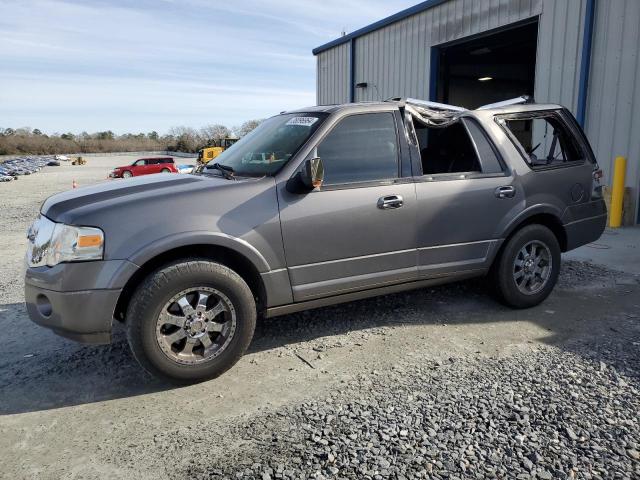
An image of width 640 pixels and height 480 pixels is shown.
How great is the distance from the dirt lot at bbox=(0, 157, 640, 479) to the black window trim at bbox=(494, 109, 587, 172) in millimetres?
1380

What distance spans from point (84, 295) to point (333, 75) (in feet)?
55.7

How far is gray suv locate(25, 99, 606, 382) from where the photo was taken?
3.18 meters

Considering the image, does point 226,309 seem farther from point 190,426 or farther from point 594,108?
point 594,108

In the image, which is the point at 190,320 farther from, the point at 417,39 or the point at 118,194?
the point at 417,39

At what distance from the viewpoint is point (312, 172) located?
3.51 m

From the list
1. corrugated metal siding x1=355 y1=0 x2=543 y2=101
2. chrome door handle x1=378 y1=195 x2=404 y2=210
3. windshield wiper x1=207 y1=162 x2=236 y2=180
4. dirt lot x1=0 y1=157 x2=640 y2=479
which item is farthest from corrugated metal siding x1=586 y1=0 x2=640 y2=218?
windshield wiper x1=207 y1=162 x2=236 y2=180

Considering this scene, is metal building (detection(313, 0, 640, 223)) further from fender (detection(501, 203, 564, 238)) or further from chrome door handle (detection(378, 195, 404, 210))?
chrome door handle (detection(378, 195, 404, 210))

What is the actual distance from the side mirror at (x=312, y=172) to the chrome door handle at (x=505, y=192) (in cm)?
178

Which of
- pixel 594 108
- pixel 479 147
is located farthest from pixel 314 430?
pixel 594 108

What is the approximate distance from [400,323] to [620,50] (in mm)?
7962

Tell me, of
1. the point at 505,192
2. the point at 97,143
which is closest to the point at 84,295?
the point at 505,192

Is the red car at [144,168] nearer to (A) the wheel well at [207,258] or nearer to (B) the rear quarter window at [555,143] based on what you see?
(B) the rear quarter window at [555,143]

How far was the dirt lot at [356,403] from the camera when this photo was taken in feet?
8.41

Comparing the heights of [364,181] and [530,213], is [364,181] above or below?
above
